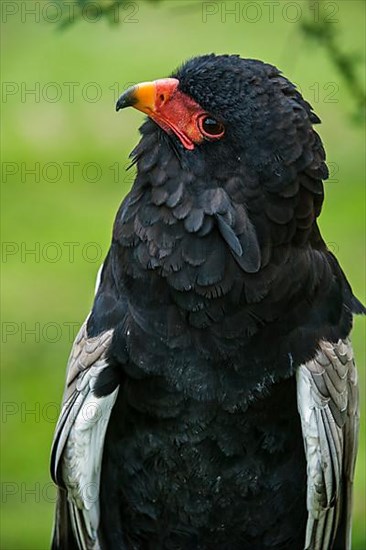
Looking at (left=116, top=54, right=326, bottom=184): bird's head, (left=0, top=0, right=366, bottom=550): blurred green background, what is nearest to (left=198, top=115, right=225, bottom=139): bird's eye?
(left=116, top=54, right=326, bottom=184): bird's head

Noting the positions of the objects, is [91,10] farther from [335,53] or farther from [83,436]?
[83,436]

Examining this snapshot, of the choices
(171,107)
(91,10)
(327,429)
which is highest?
(91,10)

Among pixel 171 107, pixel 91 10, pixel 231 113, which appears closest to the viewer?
pixel 231 113

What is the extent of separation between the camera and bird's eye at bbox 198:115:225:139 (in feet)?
17.9

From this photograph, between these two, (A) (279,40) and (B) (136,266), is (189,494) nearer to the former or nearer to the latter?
(B) (136,266)

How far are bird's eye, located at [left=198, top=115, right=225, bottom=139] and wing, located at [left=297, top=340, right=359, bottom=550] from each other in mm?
964

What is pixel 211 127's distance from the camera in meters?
5.46

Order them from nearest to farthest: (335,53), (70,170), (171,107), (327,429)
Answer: (171,107) < (327,429) < (335,53) < (70,170)

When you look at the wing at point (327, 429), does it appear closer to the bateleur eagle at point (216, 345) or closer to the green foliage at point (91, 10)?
the bateleur eagle at point (216, 345)

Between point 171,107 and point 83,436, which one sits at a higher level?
point 171,107

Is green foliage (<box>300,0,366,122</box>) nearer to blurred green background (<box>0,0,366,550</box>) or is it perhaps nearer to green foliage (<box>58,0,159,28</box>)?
blurred green background (<box>0,0,366,550</box>)

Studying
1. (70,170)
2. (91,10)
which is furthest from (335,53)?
(70,170)

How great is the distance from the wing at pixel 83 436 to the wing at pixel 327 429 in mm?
780

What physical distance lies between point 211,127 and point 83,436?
4.44 feet
